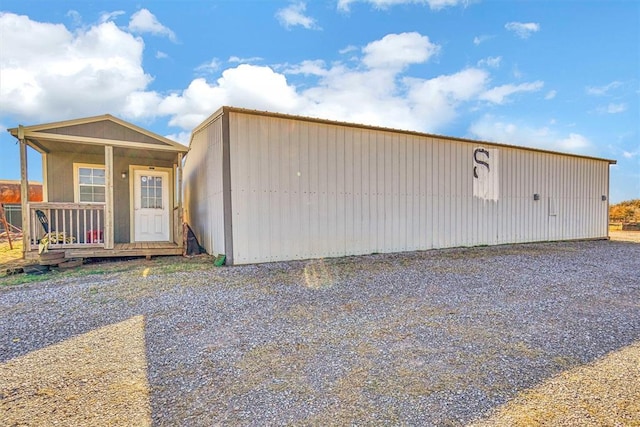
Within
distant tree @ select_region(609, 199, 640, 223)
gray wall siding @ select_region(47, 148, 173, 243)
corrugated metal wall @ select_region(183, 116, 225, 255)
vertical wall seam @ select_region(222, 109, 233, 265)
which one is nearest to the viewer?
vertical wall seam @ select_region(222, 109, 233, 265)

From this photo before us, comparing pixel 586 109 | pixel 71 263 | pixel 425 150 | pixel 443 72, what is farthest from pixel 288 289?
pixel 586 109

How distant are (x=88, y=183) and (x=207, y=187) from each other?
312 cm

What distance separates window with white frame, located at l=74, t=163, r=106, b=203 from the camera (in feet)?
26.0

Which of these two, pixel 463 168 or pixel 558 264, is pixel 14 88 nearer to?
pixel 463 168

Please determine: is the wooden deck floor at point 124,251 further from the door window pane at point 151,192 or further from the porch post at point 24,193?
the door window pane at point 151,192

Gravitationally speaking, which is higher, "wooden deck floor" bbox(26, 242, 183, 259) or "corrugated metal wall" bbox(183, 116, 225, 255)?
"corrugated metal wall" bbox(183, 116, 225, 255)

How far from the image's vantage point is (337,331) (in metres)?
3.08

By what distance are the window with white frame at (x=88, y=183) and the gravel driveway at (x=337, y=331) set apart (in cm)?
283

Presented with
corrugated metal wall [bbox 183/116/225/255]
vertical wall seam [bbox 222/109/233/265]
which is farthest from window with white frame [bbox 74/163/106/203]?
vertical wall seam [bbox 222/109/233/265]

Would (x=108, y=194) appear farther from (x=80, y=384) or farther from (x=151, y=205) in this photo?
(x=80, y=384)

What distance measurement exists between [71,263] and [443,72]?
1082cm

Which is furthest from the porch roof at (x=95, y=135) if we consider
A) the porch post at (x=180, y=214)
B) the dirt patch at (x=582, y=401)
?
the dirt patch at (x=582, y=401)

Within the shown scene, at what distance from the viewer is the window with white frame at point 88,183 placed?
26.0 feet

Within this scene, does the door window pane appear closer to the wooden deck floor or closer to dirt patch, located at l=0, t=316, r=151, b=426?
the wooden deck floor
